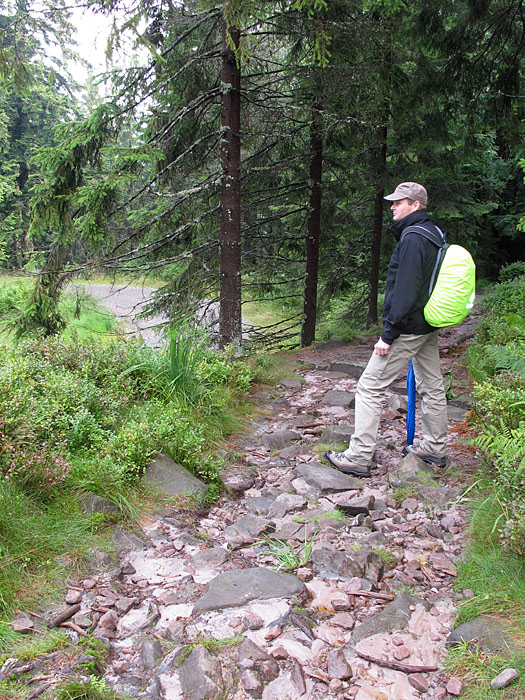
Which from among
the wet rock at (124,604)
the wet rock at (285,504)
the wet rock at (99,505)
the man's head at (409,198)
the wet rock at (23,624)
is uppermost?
the man's head at (409,198)

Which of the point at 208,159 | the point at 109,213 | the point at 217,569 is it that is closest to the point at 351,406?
the point at 217,569

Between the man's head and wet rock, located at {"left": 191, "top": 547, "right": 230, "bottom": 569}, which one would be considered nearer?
wet rock, located at {"left": 191, "top": 547, "right": 230, "bottom": 569}

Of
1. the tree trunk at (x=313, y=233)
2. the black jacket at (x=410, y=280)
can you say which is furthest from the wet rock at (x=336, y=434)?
the tree trunk at (x=313, y=233)

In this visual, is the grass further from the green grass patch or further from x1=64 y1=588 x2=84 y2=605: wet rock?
x1=64 y1=588 x2=84 y2=605: wet rock

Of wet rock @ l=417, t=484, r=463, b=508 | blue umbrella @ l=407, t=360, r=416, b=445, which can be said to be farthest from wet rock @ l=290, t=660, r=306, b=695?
blue umbrella @ l=407, t=360, r=416, b=445

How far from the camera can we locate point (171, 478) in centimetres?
416

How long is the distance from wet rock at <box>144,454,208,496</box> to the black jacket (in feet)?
6.89

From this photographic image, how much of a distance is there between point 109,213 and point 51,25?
262cm

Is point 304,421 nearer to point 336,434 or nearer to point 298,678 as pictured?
point 336,434

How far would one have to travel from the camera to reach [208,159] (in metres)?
9.90

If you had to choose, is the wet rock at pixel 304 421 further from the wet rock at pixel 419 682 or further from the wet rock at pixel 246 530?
the wet rock at pixel 419 682

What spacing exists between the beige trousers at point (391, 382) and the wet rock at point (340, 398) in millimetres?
1924

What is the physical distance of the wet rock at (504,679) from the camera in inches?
81.7

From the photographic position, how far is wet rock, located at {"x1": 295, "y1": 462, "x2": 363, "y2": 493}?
435cm
